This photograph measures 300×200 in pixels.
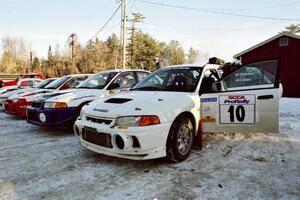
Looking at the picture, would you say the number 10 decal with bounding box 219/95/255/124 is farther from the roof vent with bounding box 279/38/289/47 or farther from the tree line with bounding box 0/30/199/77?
the tree line with bounding box 0/30/199/77

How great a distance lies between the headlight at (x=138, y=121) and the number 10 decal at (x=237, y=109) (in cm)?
150

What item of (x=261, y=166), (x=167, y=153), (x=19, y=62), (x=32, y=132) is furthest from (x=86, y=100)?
(x=19, y=62)

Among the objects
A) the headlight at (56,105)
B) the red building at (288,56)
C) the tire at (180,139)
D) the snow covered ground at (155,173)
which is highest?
the red building at (288,56)

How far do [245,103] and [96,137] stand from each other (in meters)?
2.61

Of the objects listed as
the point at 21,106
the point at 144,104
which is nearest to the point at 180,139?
the point at 144,104

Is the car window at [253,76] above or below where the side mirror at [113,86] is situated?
above

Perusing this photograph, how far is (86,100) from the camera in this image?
6.12m

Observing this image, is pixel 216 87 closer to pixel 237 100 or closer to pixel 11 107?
pixel 237 100

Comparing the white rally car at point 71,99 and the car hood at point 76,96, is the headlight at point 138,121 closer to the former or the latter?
the white rally car at point 71,99

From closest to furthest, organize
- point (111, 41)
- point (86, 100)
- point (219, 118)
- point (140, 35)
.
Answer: point (219, 118)
point (86, 100)
point (140, 35)
point (111, 41)

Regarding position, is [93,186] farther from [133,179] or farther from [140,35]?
[140,35]

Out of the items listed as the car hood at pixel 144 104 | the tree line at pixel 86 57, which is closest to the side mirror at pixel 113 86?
the car hood at pixel 144 104

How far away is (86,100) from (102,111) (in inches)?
94.4

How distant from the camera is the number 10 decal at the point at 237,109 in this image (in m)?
4.41
